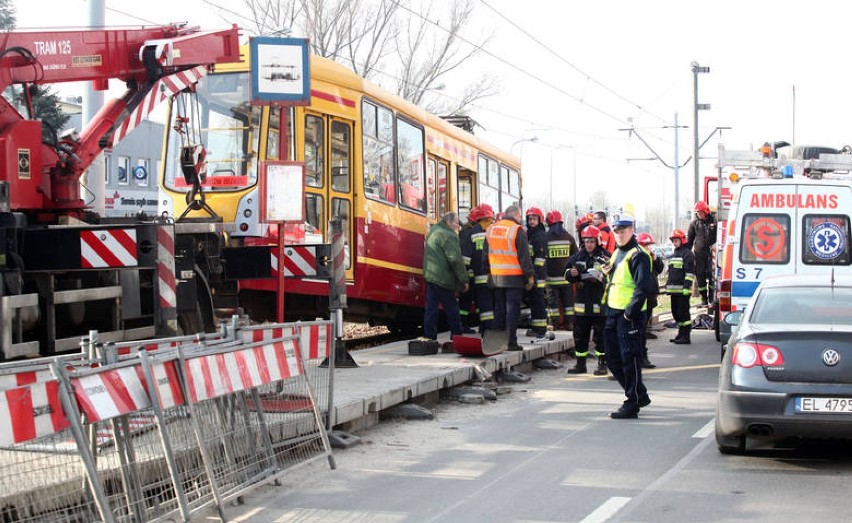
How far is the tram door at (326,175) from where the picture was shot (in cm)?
1362

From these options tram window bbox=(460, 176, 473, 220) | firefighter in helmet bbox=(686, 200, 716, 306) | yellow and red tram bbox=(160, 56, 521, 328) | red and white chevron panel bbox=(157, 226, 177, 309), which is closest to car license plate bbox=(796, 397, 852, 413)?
yellow and red tram bbox=(160, 56, 521, 328)

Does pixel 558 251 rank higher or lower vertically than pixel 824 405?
higher

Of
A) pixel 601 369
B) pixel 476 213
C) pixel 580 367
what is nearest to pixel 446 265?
pixel 476 213

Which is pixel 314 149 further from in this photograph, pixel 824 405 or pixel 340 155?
pixel 824 405

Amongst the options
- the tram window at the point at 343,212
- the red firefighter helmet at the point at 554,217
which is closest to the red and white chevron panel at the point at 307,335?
the tram window at the point at 343,212

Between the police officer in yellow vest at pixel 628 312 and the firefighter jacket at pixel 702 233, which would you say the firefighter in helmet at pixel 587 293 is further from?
the firefighter jacket at pixel 702 233

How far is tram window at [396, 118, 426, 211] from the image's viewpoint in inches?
639

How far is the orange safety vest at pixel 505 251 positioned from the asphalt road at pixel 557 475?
2.92 m

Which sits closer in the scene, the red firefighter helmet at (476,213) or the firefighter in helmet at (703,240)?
the red firefighter helmet at (476,213)

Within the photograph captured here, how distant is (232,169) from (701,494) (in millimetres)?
7465

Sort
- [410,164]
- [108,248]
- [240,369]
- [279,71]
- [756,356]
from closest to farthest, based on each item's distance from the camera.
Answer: [240,369] < [756,356] < [108,248] < [279,71] < [410,164]

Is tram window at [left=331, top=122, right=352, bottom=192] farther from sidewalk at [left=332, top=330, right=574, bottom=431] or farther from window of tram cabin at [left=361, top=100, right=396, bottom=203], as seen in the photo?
sidewalk at [left=332, top=330, right=574, bottom=431]

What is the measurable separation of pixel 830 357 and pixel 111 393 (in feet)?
15.7

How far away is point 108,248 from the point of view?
31.2 feet
